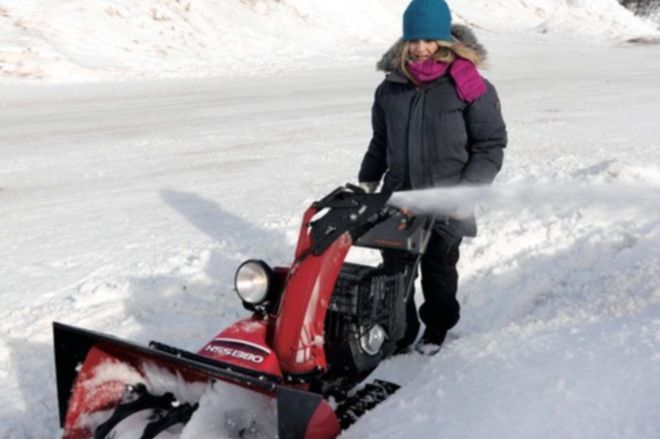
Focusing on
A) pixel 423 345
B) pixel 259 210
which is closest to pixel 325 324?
pixel 423 345

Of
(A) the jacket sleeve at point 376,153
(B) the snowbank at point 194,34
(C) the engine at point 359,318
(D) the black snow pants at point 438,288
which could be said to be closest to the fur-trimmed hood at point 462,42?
(A) the jacket sleeve at point 376,153

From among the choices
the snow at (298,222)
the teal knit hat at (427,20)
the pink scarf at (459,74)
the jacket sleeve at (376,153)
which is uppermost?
the teal knit hat at (427,20)

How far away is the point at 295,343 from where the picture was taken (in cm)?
330

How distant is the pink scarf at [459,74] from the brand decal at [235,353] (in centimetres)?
156

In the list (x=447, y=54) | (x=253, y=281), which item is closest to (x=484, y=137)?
(x=447, y=54)

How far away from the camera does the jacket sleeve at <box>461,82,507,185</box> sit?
380cm

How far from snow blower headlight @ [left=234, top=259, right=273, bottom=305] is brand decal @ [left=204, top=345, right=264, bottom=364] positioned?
0.83 ft

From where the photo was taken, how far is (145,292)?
18.1 feet

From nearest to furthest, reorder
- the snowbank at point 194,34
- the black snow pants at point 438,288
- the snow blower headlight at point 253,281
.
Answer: the snow blower headlight at point 253,281 → the black snow pants at point 438,288 → the snowbank at point 194,34

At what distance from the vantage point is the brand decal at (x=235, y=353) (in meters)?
3.23

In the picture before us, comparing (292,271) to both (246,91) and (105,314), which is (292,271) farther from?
(246,91)

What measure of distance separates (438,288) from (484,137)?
0.91 m

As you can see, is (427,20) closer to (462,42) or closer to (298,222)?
(462,42)

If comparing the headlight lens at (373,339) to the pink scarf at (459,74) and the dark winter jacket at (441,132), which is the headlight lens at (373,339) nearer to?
the dark winter jacket at (441,132)
